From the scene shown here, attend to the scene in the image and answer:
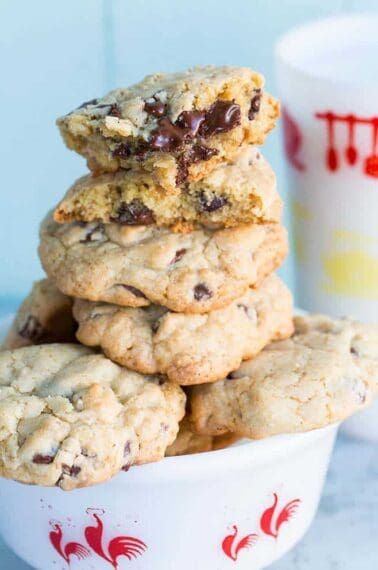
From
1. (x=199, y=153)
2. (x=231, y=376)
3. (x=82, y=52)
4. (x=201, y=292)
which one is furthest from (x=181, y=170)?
(x=82, y=52)

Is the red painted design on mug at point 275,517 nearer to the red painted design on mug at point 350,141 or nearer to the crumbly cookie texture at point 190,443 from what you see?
the crumbly cookie texture at point 190,443

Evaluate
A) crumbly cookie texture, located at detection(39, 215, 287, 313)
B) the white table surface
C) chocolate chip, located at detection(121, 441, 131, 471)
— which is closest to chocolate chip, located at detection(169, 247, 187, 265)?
crumbly cookie texture, located at detection(39, 215, 287, 313)

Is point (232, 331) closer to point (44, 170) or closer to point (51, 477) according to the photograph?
point (51, 477)

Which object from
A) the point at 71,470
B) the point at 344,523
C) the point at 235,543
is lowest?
the point at 344,523

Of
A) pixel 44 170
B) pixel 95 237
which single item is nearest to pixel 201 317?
pixel 95 237

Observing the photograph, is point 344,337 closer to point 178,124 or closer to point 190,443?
point 190,443

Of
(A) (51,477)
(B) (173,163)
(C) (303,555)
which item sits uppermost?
(B) (173,163)
